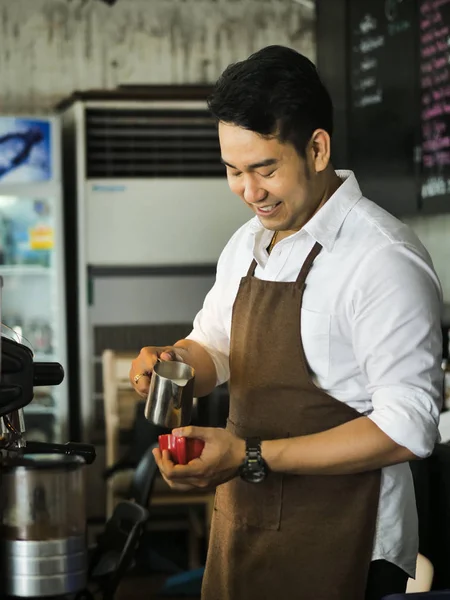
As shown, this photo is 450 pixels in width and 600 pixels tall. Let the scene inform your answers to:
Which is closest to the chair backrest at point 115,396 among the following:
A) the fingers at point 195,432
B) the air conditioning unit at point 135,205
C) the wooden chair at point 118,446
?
the wooden chair at point 118,446

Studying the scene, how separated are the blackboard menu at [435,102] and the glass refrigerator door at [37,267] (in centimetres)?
228

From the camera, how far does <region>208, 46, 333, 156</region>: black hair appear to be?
61.9 inches

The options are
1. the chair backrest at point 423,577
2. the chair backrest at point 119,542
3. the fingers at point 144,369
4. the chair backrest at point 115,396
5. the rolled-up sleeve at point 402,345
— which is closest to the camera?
the rolled-up sleeve at point 402,345

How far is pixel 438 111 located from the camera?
11.3ft

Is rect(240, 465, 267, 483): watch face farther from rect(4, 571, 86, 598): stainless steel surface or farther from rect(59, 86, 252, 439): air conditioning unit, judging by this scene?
rect(59, 86, 252, 439): air conditioning unit

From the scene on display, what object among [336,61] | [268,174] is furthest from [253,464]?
[336,61]

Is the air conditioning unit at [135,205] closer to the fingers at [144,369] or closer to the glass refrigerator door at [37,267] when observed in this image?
the glass refrigerator door at [37,267]

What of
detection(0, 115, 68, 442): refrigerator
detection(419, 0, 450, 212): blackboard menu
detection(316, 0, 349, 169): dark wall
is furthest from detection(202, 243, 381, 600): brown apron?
detection(0, 115, 68, 442): refrigerator

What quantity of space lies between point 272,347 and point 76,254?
399 cm

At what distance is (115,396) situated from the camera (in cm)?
499

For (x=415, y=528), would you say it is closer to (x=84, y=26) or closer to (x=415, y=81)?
(x=415, y=81)

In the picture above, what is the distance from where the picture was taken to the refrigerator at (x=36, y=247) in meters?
5.07

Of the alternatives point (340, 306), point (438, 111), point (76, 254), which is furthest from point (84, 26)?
point (340, 306)

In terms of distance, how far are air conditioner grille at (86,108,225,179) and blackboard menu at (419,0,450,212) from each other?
1.85m
